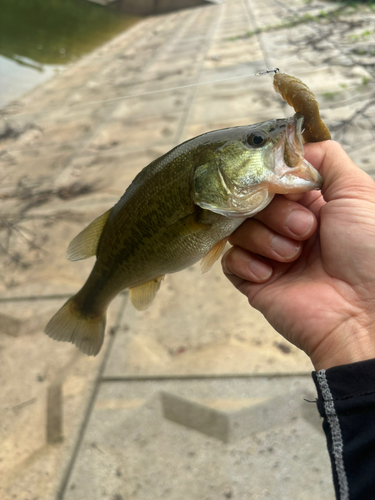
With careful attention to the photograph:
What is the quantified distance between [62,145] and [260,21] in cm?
931

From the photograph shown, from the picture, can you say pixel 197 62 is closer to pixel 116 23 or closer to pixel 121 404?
pixel 121 404

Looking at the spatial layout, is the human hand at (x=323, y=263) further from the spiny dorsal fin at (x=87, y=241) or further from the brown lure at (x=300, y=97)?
the spiny dorsal fin at (x=87, y=241)

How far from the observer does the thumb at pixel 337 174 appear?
1633 mm

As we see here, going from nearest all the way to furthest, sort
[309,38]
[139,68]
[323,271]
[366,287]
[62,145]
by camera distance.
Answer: [366,287]
[323,271]
[62,145]
[309,38]
[139,68]

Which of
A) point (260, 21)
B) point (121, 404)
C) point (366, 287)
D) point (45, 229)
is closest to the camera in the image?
point (366, 287)

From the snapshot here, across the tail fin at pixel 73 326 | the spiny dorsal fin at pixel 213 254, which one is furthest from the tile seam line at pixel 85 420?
the spiny dorsal fin at pixel 213 254

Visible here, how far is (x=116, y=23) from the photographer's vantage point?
760 inches

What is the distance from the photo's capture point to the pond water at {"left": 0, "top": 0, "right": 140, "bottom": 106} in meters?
11.6

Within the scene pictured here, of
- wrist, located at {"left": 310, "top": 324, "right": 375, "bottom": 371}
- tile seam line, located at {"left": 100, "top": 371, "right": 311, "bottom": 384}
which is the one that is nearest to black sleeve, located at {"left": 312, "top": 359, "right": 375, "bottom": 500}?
wrist, located at {"left": 310, "top": 324, "right": 375, "bottom": 371}

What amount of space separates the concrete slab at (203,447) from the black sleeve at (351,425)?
1.19 metres

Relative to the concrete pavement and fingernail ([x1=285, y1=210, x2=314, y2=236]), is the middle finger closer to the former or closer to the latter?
fingernail ([x1=285, y1=210, x2=314, y2=236])

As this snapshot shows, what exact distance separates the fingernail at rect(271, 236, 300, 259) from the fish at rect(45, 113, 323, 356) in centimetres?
21

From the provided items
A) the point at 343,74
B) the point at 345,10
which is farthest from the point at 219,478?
the point at 345,10

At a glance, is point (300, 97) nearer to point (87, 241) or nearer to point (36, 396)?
point (87, 241)
